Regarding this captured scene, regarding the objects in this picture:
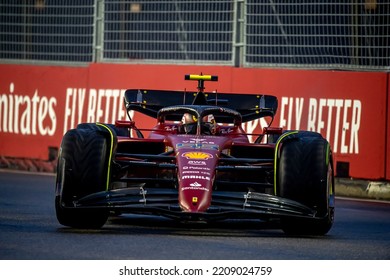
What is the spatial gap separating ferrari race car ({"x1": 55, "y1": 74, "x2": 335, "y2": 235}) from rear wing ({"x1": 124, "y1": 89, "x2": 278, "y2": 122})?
1.43 metres

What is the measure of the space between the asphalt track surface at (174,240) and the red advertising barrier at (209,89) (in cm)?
253

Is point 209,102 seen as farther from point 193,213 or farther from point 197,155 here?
point 193,213

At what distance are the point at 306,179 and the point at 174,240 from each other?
136cm

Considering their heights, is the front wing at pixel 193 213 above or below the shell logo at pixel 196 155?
below

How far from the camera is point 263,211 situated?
1102 centimetres

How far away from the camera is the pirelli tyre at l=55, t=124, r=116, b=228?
11312mm

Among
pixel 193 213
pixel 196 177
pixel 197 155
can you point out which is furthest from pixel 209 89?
pixel 193 213

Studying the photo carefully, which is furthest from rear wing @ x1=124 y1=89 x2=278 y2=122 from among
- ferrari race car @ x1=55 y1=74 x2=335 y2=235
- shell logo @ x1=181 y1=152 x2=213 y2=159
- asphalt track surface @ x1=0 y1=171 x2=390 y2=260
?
shell logo @ x1=181 y1=152 x2=213 y2=159

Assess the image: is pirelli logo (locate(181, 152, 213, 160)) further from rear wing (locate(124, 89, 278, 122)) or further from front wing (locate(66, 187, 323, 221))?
rear wing (locate(124, 89, 278, 122))

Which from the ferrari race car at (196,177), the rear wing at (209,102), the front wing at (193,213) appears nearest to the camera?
the front wing at (193,213)

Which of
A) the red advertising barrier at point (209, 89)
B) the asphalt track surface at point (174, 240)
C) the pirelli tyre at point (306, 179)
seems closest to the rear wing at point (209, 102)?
the asphalt track surface at point (174, 240)

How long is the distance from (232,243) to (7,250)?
1904 mm

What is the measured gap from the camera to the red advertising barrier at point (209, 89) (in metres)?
16.7

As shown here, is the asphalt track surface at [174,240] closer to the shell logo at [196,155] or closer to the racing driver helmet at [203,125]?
the shell logo at [196,155]
